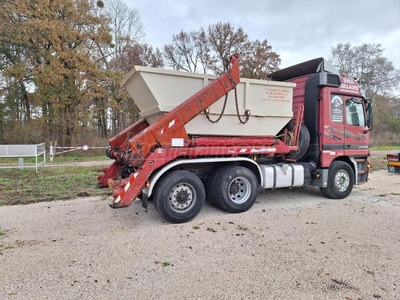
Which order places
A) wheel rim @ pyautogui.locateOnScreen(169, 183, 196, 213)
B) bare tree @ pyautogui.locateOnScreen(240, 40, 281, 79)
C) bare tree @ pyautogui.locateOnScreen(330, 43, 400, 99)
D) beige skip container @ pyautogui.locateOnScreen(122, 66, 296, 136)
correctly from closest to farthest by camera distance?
wheel rim @ pyautogui.locateOnScreen(169, 183, 196, 213) < beige skip container @ pyautogui.locateOnScreen(122, 66, 296, 136) < bare tree @ pyautogui.locateOnScreen(240, 40, 281, 79) < bare tree @ pyautogui.locateOnScreen(330, 43, 400, 99)

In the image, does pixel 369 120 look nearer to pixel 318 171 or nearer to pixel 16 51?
pixel 318 171

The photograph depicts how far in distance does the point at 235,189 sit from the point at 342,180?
3.01 metres

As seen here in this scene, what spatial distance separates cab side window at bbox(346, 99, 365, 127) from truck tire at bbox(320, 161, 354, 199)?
3.44 ft

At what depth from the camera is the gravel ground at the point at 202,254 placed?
2.76 metres

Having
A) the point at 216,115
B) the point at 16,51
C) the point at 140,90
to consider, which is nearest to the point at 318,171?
the point at 216,115

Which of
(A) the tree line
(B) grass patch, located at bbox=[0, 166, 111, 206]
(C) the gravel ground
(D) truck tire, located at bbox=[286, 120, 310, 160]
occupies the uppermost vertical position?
(A) the tree line

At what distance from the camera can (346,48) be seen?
125ft

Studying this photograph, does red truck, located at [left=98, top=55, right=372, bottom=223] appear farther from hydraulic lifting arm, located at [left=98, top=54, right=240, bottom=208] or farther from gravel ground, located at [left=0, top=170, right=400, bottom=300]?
gravel ground, located at [left=0, top=170, right=400, bottom=300]

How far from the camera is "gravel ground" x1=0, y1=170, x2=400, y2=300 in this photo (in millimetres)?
2762

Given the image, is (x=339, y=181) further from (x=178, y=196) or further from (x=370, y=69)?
(x=370, y=69)

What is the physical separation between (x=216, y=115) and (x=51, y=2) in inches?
674

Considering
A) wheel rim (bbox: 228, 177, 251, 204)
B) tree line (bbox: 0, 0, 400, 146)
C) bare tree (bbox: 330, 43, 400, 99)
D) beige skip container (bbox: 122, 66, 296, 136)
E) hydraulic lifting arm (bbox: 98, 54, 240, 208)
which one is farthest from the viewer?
bare tree (bbox: 330, 43, 400, 99)

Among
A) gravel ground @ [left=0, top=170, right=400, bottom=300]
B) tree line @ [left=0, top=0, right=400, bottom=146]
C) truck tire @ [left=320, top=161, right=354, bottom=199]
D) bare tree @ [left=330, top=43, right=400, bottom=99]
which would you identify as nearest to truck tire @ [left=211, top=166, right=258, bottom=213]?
gravel ground @ [left=0, top=170, right=400, bottom=300]

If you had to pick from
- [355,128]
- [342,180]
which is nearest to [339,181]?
[342,180]
